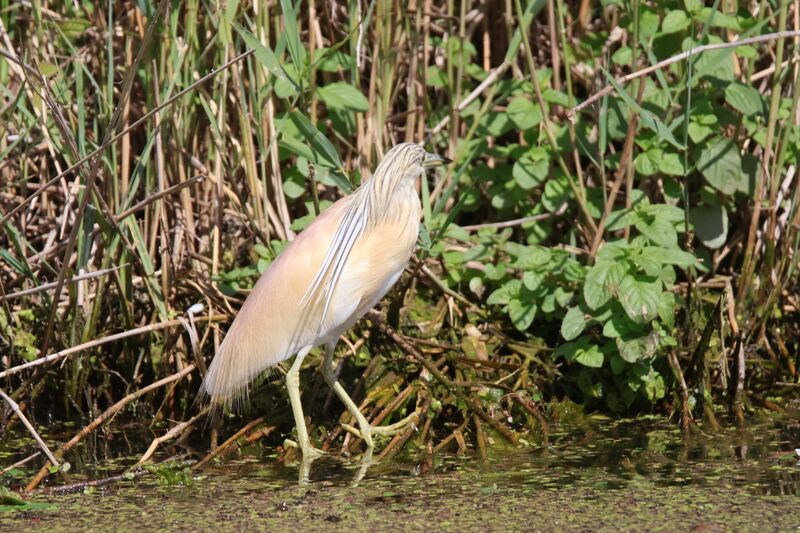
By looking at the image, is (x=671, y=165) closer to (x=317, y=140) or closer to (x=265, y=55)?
(x=317, y=140)

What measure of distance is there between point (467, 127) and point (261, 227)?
3.34ft

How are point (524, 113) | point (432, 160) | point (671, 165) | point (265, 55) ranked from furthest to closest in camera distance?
point (524, 113) < point (671, 165) < point (432, 160) < point (265, 55)

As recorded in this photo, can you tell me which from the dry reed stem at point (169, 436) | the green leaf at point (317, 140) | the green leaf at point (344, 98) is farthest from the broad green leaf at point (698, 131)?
the dry reed stem at point (169, 436)

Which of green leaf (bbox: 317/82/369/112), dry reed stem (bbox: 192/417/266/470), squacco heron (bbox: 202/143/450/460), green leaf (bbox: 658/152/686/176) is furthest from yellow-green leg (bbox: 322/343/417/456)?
green leaf (bbox: 658/152/686/176)

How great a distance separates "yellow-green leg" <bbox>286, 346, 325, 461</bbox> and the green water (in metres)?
0.04

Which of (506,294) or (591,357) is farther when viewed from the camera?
(506,294)

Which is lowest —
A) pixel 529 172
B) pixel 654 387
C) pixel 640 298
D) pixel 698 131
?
pixel 654 387

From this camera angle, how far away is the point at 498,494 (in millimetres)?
2740

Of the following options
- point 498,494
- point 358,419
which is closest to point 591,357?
point 358,419

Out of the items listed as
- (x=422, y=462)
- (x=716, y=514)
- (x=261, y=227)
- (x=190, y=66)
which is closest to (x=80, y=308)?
(x=261, y=227)

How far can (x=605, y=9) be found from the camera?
13.4ft

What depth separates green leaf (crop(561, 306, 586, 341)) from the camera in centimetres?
346

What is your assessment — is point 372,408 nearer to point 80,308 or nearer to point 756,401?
point 80,308

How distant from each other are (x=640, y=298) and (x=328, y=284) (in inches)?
38.6
